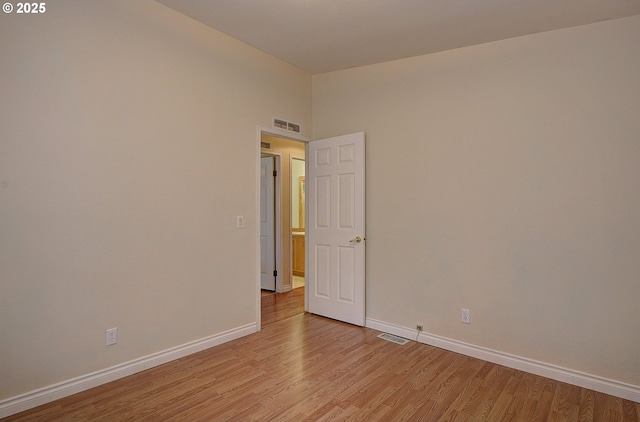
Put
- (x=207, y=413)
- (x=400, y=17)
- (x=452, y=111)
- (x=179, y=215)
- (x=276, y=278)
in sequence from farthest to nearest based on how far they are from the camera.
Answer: (x=276, y=278)
(x=452, y=111)
(x=179, y=215)
(x=400, y=17)
(x=207, y=413)

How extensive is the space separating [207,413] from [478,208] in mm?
2618

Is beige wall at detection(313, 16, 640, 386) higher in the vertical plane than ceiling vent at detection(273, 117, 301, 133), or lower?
lower

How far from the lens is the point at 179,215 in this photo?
2871mm

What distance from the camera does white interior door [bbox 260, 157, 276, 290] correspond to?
206 inches

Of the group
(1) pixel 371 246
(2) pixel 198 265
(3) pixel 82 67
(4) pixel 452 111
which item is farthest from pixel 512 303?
(3) pixel 82 67

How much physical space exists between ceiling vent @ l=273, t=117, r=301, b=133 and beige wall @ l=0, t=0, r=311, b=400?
30 centimetres

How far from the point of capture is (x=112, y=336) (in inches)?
97.4

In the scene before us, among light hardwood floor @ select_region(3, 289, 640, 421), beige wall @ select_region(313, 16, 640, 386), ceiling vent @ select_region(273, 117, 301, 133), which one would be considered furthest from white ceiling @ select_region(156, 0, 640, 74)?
light hardwood floor @ select_region(3, 289, 640, 421)

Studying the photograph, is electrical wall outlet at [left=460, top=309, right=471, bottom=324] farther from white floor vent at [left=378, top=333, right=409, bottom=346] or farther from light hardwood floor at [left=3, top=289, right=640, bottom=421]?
white floor vent at [left=378, top=333, right=409, bottom=346]

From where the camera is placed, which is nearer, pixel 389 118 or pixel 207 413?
pixel 207 413

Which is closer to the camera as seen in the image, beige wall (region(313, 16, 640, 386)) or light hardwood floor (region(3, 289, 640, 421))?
light hardwood floor (region(3, 289, 640, 421))

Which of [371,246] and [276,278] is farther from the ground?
[371,246]

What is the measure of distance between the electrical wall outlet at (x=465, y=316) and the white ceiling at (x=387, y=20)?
2.40 meters

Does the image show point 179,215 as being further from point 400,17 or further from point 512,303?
point 512,303
